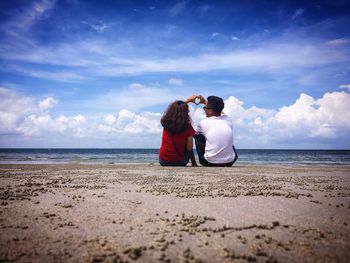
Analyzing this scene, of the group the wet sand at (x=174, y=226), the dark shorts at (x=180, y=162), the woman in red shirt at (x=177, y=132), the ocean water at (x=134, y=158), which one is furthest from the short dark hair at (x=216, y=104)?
the ocean water at (x=134, y=158)

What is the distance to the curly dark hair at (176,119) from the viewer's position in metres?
8.17

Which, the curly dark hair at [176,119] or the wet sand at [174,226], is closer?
the wet sand at [174,226]

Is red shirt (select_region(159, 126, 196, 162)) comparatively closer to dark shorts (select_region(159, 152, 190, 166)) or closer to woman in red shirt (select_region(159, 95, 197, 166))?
woman in red shirt (select_region(159, 95, 197, 166))

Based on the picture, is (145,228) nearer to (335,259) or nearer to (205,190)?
(335,259)

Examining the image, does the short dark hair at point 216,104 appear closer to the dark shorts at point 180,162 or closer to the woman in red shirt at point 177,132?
the woman in red shirt at point 177,132

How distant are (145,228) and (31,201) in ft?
7.43

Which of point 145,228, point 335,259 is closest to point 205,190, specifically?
point 145,228

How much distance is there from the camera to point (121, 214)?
10.8 feet

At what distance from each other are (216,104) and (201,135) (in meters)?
1.14

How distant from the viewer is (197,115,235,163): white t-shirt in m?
8.23

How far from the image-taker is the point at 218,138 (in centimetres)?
824

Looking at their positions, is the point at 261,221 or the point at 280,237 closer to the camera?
the point at 280,237

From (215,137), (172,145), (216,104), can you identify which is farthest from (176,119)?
(216,104)

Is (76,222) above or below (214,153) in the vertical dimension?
below
